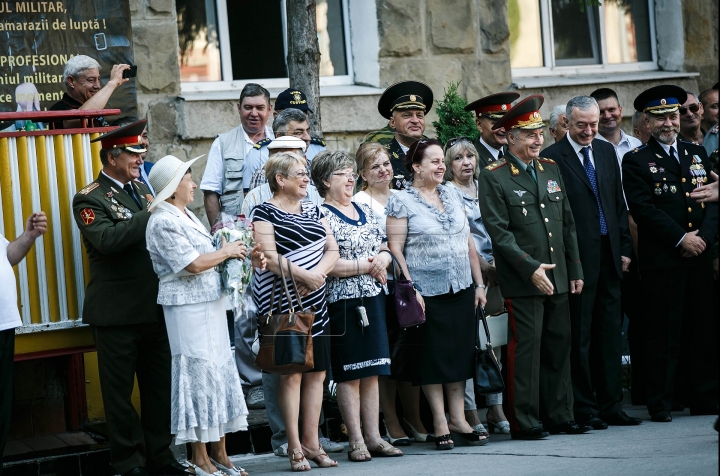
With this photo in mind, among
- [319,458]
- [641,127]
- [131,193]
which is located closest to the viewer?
[319,458]

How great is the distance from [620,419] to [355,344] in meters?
2.18

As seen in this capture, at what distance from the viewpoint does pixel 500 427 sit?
8.29 meters

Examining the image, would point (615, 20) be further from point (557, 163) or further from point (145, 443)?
→ point (145, 443)

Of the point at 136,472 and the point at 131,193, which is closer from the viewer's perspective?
the point at 136,472

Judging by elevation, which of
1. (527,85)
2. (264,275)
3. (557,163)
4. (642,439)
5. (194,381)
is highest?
(527,85)

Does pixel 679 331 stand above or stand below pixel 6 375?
below

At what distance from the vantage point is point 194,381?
668 cm

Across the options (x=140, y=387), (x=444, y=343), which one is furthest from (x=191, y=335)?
(x=444, y=343)

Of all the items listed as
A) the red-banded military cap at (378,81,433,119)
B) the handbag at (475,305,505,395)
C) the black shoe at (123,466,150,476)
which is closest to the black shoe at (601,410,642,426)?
the handbag at (475,305,505,395)

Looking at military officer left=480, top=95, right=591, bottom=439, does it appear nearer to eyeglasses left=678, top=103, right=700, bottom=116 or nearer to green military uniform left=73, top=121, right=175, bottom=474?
eyeglasses left=678, top=103, right=700, bottom=116

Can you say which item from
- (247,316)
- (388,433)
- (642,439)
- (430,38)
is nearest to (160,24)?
(430,38)

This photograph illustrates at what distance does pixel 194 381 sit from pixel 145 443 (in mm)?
619

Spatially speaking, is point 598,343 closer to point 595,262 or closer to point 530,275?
point 595,262

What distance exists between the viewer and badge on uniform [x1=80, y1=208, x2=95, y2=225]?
22.2ft
